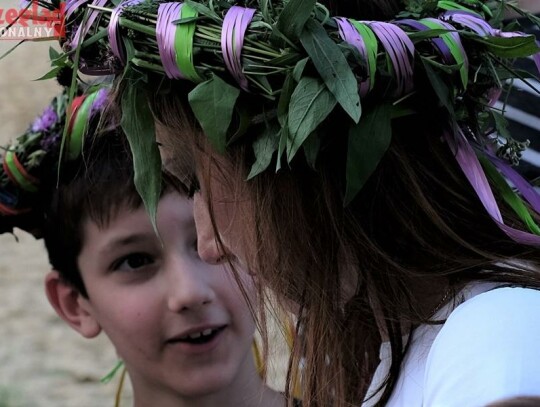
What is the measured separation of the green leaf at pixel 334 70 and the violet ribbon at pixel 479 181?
166 mm

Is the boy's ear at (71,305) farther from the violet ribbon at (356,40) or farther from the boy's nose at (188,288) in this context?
the violet ribbon at (356,40)

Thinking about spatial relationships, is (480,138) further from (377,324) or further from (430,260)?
(377,324)

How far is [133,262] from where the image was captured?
239cm

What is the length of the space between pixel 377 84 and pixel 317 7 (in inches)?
5.5

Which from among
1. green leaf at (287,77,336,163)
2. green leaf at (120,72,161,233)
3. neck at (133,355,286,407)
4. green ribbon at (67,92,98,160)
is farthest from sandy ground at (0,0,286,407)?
green leaf at (287,77,336,163)

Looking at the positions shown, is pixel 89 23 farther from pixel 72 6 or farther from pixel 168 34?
pixel 168 34

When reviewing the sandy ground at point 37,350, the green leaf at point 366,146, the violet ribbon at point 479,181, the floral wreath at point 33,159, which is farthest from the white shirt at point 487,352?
the sandy ground at point 37,350

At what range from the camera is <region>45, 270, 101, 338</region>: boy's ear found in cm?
257

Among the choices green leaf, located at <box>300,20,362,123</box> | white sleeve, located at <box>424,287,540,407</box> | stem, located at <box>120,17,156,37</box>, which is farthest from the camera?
stem, located at <box>120,17,156,37</box>

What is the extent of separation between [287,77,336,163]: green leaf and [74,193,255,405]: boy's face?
1028 millimetres

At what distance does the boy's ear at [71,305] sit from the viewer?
2570 millimetres

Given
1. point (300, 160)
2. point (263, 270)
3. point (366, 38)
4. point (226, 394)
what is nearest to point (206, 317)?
point (226, 394)

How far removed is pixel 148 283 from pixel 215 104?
3.56 ft

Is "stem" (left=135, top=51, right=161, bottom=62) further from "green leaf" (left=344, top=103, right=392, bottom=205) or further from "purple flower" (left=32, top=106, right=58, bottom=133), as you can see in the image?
"purple flower" (left=32, top=106, right=58, bottom=133)
